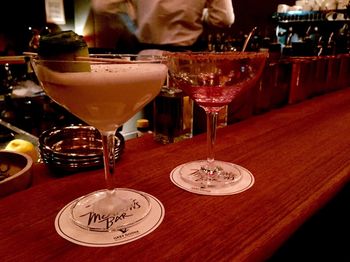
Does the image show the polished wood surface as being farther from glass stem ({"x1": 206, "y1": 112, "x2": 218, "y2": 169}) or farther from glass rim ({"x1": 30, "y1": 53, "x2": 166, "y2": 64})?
glass rim ({"x1": 30, "y1": 53, "x2": 166, "y2": 64})

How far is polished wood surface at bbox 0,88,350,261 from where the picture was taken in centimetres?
45

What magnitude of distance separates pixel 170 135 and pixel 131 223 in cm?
56

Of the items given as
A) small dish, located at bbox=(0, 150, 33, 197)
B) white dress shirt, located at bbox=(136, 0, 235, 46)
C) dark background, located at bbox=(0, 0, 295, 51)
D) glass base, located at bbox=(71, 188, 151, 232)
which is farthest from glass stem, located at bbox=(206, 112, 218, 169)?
dark background, located at bbox=(0, 0, 295, 51)

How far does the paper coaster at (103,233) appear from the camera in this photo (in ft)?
1.53

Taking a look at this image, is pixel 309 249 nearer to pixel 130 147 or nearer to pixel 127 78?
pixel 130 147

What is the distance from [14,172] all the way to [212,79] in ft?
1.42

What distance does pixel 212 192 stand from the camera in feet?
2.03

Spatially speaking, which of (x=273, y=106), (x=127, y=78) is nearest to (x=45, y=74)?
(x=127, y=78)

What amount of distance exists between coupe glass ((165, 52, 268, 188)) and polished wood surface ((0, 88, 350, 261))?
0.06 metres

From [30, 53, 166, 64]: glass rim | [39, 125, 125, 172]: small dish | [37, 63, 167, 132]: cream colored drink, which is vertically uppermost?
[30, 53, 166, 64]: glass rim

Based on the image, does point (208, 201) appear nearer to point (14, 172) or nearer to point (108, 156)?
point (108, 156)

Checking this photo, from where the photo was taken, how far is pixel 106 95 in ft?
1.52

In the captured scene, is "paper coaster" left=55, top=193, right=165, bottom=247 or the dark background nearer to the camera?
"paper coaster" left=55, top=193, right=165, bottom=247

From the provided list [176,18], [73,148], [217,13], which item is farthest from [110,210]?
[217,13]
